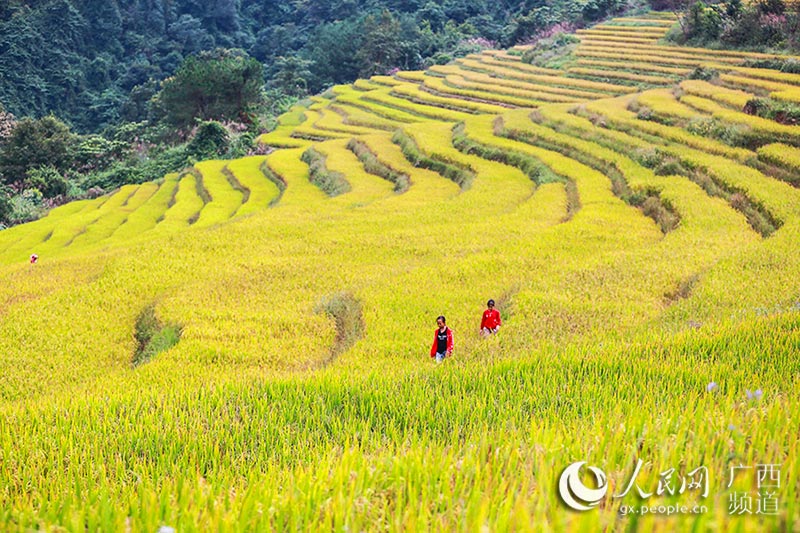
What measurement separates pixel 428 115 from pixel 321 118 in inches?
357

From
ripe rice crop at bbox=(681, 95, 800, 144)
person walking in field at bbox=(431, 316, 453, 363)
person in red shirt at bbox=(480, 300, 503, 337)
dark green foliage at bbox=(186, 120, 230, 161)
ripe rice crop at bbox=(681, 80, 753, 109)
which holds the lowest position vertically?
dark green foliage at bbox=(186, 120, 230, 161)

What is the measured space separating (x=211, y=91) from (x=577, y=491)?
4629 cm

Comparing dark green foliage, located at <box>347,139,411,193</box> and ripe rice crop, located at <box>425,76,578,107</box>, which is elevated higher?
ripe rice crop, located at <box>425,76,578,107</box>

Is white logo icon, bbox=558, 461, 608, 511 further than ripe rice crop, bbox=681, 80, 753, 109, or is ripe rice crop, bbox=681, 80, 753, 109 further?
ripe rice crop, bbox=681, 80, 753, 109

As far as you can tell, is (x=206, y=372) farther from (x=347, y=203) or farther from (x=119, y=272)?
(x=347, y=203)

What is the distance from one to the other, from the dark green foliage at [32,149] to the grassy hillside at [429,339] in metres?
14.3

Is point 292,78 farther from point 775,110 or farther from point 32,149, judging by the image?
point 775,110

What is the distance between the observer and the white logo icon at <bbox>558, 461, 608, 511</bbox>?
1.89 m

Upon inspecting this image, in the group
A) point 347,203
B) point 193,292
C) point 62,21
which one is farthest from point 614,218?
point 62,21

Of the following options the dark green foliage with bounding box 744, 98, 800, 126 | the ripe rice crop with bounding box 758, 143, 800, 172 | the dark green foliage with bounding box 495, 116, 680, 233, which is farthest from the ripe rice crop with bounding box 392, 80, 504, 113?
the ripe rice crop with bounding box 758, 143, 800, 172

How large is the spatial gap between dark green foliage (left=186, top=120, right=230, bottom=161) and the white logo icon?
38106 mm

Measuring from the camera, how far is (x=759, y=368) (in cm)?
482

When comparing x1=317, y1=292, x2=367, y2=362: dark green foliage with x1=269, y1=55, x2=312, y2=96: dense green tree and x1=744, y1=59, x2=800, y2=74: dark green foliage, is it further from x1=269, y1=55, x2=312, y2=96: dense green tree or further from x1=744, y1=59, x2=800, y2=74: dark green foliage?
x1=269, y1=55, x2=312, y2=96: dense green tree

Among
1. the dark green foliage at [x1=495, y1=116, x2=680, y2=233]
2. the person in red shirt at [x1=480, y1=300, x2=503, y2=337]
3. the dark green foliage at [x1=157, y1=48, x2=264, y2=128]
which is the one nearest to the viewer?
the person in red shirt at [x1=480, y1=300, x2=503, y2=337]
